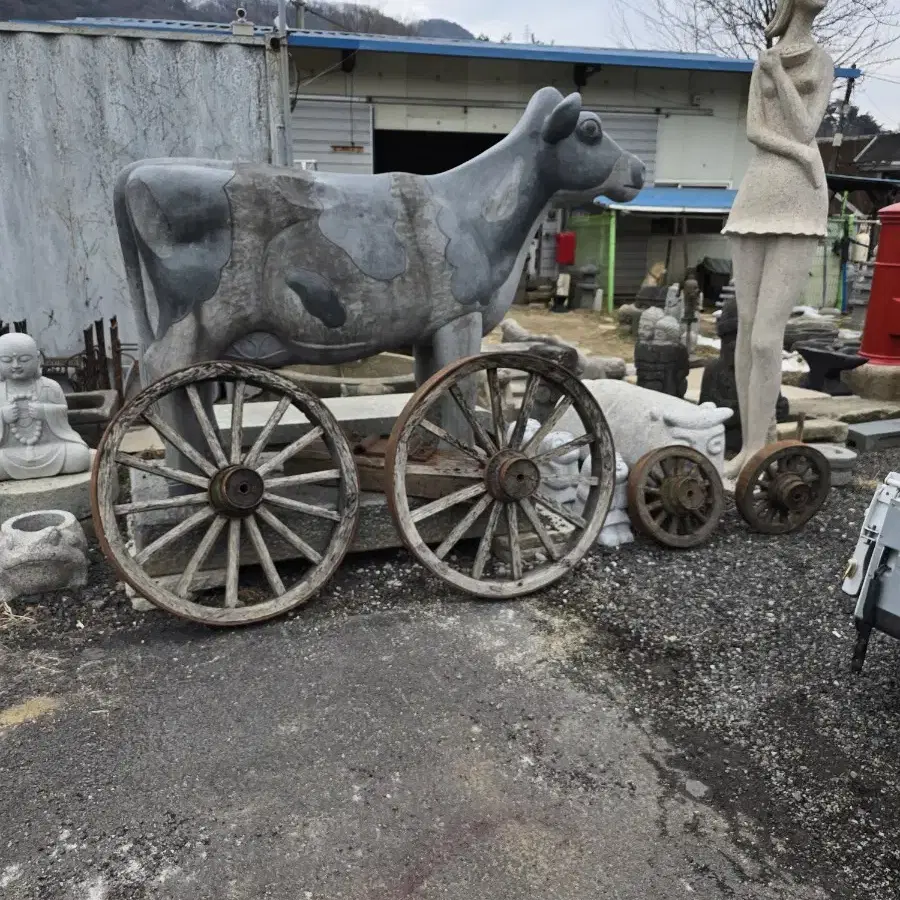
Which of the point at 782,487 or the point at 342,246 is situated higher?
the point at 342,246

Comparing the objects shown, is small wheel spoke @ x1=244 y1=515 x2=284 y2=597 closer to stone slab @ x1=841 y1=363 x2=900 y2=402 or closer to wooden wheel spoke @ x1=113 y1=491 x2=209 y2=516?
wooden wheel spoke @ x1=113 y1=491 x2=209 y2=516

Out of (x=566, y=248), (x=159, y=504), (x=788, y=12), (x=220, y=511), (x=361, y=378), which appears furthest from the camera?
(x=566, y=248)

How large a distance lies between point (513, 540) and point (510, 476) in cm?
29

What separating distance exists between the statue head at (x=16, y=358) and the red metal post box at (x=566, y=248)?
13307mm

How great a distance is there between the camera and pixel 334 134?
12914 millimetres

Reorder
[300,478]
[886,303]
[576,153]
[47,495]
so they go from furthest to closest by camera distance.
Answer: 1. [886,303]
2. [47,495]
3. [576,153]
4. [300,478]

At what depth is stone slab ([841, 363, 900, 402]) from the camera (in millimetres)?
7000

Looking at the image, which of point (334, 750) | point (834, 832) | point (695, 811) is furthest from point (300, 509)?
point (834, 832)

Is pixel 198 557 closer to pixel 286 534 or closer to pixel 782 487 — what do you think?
pixel 286 534

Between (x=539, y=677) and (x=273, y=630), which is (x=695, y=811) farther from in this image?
(x=273, y=630)

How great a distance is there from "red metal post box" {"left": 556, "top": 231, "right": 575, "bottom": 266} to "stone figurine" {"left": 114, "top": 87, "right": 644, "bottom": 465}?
1260 cm

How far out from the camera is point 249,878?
77.9 inches

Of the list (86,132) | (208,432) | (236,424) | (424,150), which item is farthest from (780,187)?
(424,150)

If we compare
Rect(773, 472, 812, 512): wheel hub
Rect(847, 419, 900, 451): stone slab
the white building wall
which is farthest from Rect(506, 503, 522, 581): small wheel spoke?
the white building wall
